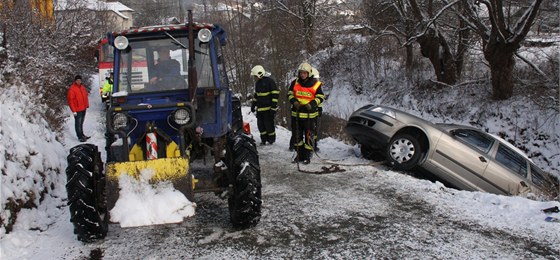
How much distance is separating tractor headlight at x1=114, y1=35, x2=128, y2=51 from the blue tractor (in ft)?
0.04

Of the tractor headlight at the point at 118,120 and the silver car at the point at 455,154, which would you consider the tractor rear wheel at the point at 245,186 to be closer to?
the tractor headlight at the point at 118,120

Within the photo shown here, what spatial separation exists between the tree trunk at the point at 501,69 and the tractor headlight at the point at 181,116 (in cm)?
1097

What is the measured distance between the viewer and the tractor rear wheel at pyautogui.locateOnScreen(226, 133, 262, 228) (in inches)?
194

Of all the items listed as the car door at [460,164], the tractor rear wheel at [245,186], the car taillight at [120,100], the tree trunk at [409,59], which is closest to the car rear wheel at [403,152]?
the car door at [460,164]

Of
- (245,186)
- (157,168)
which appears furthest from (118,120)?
(245,186)

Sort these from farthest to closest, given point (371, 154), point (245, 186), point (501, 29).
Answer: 1. point (501, 29)
2. point (371, 154)
3. point (245, 186)

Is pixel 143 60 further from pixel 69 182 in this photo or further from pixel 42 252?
pixel 42 252

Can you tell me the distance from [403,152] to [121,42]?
16.5ft

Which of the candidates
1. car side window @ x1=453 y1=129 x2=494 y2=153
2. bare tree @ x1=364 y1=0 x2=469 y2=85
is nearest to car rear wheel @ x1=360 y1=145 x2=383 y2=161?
car side window @ x1=453 y1=129 x2=494 y2=153

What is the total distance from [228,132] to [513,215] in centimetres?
383

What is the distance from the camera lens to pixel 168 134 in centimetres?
547

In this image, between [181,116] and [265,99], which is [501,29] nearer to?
[265,99]

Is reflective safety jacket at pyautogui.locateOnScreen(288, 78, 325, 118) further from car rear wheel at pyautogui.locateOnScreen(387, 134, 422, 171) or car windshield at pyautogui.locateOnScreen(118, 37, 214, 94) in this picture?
car windshield at pyautogui.locateOnScreen(118, 37, 214, 94)

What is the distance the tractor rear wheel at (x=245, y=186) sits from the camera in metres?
4.93
